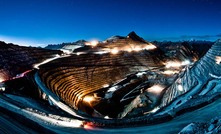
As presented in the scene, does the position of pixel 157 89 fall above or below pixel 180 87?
below

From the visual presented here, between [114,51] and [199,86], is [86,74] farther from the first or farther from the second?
[199,86]

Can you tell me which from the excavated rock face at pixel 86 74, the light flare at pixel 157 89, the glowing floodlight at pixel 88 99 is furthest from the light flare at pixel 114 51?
the light flare at pixel 157 89

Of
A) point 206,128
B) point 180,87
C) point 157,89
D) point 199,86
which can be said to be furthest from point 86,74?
point 206,128

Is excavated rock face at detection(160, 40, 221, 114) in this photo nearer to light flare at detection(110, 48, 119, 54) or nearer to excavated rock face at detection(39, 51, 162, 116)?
excavated rock face at detection(39, 51, 162, 116)

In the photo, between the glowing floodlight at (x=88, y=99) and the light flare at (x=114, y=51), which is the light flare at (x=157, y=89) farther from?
the light flare at (x=114, y=51)

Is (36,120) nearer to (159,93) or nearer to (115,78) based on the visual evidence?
(159,93)

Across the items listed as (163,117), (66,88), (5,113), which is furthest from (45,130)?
(66,88)

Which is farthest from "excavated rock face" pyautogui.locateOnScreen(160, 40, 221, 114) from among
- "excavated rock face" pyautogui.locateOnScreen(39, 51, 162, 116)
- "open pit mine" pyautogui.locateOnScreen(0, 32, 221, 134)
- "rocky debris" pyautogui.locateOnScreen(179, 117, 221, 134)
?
"excavated rock face" pyautogui.locateOnScreen(39, 51, 162, 116)
